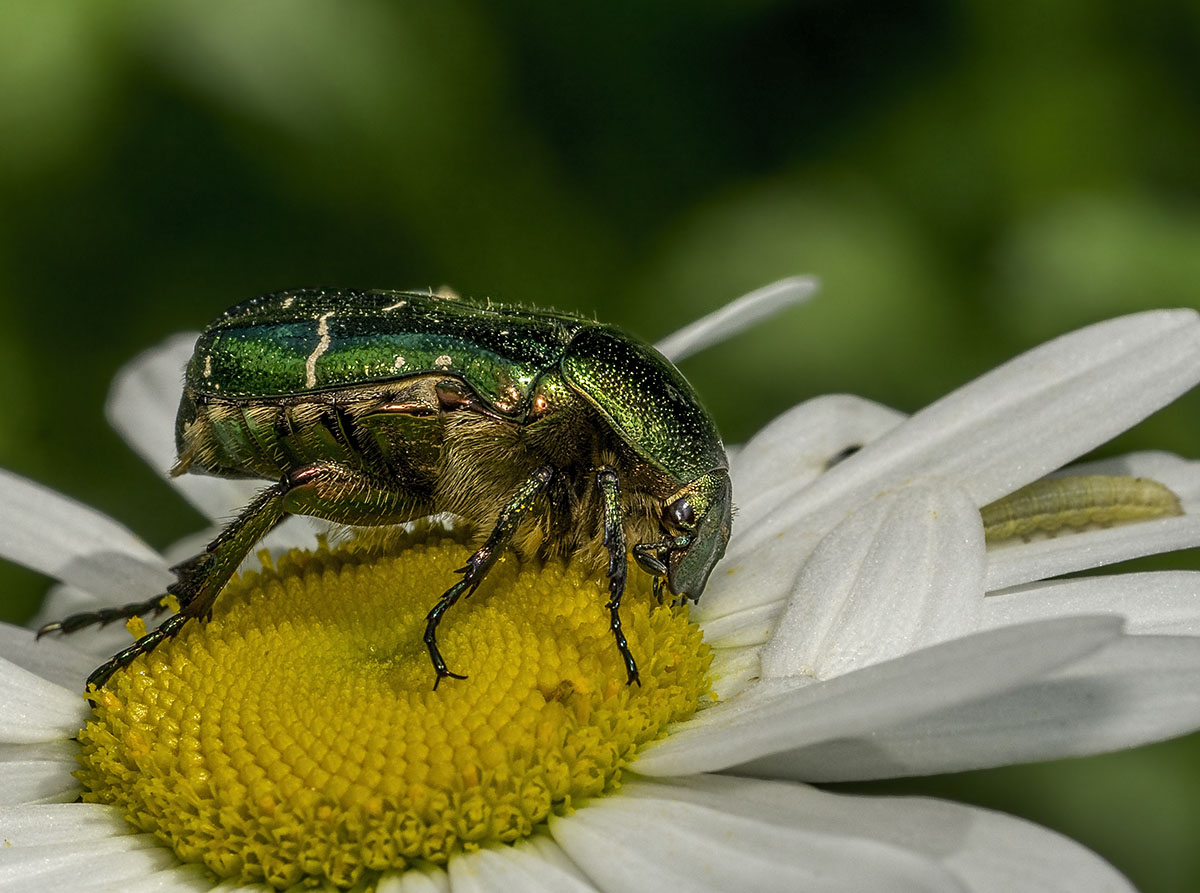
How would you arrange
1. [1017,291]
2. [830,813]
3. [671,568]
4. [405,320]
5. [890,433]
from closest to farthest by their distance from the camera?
[830,813] → [671,568] → [405,320] → [890,433] → [1017,291]

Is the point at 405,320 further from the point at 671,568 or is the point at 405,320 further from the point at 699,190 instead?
the point at 699,190

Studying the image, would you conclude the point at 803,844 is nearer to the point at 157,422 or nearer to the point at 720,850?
the point at 720,850

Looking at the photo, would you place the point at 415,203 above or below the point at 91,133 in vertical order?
below

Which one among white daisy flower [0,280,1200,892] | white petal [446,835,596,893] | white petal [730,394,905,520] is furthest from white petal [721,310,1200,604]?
white petal [446,835,596,893]

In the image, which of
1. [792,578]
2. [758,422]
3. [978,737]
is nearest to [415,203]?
[758,422]

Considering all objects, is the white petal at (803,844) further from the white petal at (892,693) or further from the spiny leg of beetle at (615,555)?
the spiny leg of beetle at (615,555)

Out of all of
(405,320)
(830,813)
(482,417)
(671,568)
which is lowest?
(830,813)

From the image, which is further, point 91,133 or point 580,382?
point 91,133

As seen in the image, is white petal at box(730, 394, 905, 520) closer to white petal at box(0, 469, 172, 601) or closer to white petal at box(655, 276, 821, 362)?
white petal at box(655, 276, 821, 362)
